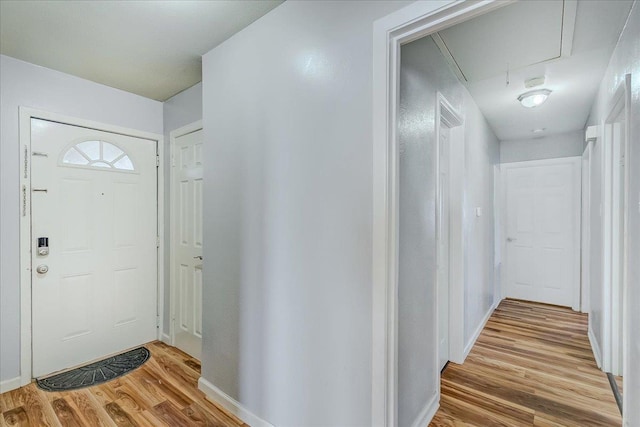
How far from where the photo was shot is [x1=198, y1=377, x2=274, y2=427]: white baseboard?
1.75 m

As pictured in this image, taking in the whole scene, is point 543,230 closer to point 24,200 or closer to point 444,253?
point 444,253

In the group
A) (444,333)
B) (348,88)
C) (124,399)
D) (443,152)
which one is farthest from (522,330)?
(124,399)

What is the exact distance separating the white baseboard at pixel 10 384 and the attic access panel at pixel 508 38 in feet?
12.5

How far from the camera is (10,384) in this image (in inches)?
84.3

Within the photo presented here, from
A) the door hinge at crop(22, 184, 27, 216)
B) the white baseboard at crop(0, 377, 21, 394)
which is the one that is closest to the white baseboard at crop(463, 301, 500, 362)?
the white baseboard at crop(0, 377, 21, 394)

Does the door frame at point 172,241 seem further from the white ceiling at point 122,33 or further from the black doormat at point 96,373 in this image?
the white ceiling at point 122,33

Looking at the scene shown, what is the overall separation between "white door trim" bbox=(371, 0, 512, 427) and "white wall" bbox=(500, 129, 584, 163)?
412 cm

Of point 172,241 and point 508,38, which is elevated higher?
point 508,38

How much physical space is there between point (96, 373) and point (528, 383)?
11.2ft

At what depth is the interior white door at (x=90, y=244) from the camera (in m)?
2.34

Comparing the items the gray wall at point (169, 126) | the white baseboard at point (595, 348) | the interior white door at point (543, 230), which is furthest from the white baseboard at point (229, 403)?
the interior white door at point (543, 230)

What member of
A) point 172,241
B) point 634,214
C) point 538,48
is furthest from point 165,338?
point 538,48

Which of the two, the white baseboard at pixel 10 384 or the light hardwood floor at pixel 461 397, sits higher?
the white baseboard at pixel 10 384

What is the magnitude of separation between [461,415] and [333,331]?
48.2 inches
